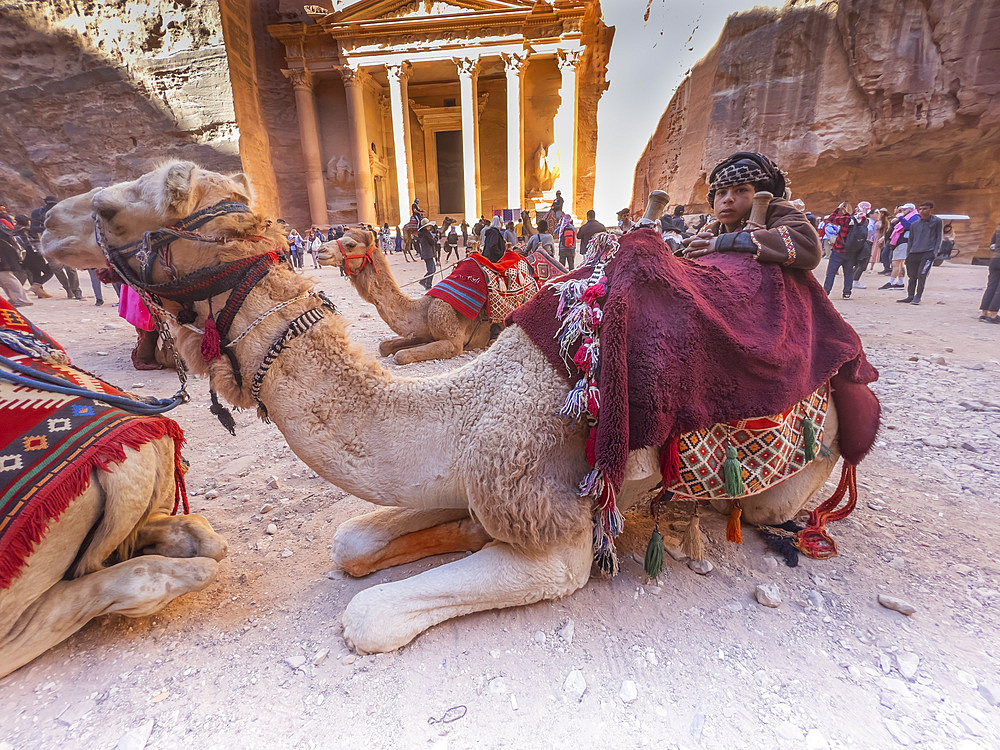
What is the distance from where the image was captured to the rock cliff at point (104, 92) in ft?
68.7

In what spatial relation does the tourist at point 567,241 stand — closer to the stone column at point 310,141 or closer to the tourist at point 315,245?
the tourist at point 315,245

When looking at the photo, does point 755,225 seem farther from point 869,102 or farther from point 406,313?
point 869,102

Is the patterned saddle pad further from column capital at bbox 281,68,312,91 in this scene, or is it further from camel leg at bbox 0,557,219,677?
column capital at bbox 281,68,312,91

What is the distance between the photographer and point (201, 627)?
5.71ft

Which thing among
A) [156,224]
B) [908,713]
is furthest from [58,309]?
[908,713]

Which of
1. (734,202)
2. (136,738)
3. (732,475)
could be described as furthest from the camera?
(734,202)

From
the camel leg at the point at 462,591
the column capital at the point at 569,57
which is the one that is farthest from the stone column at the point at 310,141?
the camel leg at the point at 462,591

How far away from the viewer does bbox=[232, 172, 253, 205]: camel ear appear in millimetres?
1687

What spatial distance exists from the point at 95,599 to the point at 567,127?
2549 centimetres

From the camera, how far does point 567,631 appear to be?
171 centimetres

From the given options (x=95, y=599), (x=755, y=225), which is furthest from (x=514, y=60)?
(x=95, y=599)

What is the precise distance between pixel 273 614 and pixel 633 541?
1.55 meters

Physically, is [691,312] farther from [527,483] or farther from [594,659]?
[594,659]

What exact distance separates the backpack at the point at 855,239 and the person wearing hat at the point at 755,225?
9.75 metres
